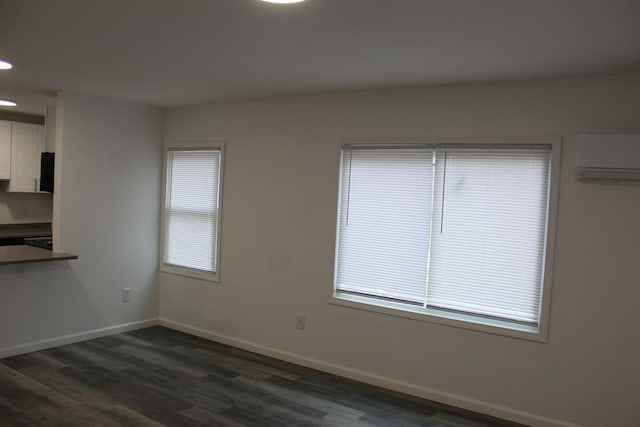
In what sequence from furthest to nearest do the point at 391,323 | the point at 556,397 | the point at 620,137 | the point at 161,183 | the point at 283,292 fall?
1. the point at 161,183
2. the point at 283,292
3. the point at 391,323
4. the point at 556,397
5. the point at 620,137

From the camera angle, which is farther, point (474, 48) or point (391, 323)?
point (391, 323)

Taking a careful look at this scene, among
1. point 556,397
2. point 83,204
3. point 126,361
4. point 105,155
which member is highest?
point 105,155

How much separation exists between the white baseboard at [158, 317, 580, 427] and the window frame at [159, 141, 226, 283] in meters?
0.60

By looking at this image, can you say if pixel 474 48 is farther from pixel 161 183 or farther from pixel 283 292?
pixel 161 183

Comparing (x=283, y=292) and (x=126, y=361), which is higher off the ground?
(x=283, y=292)

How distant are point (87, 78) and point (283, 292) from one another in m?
2.47

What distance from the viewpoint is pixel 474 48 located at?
270 cm

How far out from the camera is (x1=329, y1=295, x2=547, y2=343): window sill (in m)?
3.37

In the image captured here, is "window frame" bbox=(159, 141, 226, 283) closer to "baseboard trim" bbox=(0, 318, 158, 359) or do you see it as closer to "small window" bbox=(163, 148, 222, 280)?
"small window" bbox=(163, 148, 222, 280)

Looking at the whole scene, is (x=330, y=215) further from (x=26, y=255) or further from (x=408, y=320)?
(x=26, y=255)

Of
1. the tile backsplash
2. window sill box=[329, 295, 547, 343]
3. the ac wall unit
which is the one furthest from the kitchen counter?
the ac wall unit

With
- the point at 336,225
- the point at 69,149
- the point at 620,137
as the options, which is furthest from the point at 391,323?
the point at 69,149

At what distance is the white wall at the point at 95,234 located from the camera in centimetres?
439

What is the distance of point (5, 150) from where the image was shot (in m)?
6.04
